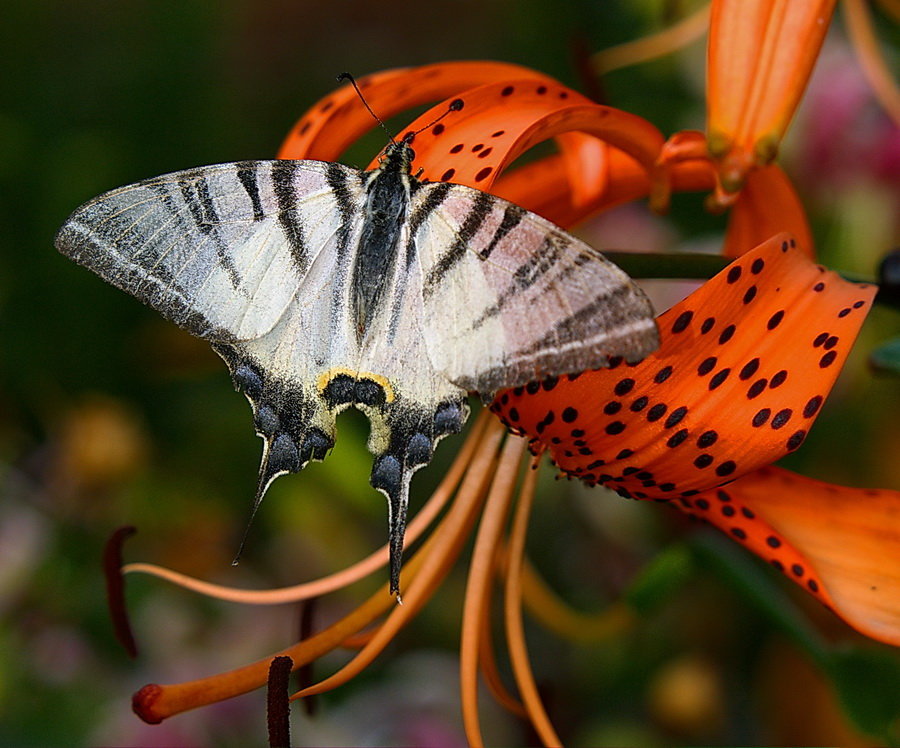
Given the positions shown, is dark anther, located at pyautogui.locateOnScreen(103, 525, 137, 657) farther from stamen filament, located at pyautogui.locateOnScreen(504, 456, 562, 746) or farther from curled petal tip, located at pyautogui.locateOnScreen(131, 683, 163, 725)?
stamen filament, located at pyautogui.locateOnScreen(504, 456, 562, 746)

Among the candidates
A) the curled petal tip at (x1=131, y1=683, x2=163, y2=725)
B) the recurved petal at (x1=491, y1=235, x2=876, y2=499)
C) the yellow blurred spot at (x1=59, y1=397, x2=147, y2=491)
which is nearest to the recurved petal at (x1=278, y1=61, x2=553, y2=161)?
the recurved petal at (x1=491, y1=235, x2=876, y2=499)

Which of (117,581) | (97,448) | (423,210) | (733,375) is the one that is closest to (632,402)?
(733,375)

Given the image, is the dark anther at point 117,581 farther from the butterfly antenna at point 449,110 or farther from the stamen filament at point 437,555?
the butterfly antenna at point 449,110

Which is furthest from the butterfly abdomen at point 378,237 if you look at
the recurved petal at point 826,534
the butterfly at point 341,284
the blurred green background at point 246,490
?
the blurred green background at point 246,490

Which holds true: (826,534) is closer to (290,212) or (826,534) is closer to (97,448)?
(290,212)

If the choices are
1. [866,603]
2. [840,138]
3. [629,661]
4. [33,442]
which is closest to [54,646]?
[33,442]
